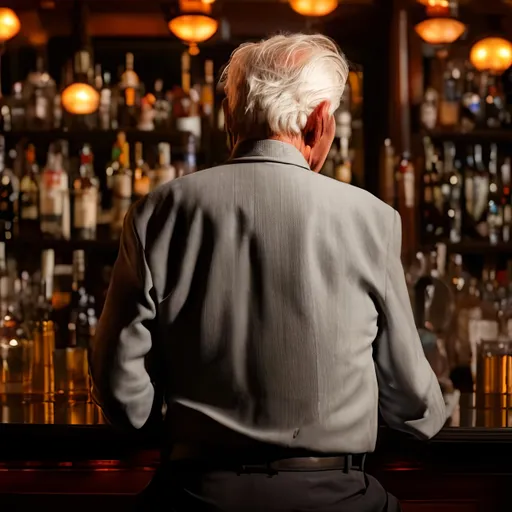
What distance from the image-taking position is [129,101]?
3.29 meters

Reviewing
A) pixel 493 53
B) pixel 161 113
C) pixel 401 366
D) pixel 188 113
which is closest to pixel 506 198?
pixel 493 53

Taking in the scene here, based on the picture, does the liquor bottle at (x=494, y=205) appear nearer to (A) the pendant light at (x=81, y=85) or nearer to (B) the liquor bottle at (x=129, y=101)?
(B) the liquor bottle at (x=129, y=101)

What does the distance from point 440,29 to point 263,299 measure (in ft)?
6.27

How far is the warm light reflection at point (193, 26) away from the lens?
281 cm

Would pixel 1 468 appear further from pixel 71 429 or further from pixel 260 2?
pixel 260 2

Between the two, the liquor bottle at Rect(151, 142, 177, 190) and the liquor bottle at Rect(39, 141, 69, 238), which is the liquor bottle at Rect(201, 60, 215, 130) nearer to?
the liquor bottle at Rect(151, 142, 177, 190)

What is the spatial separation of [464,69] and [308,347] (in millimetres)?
2463

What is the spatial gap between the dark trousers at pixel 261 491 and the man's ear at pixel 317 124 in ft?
1.51

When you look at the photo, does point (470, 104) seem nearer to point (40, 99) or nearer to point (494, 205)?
point (494, 205)

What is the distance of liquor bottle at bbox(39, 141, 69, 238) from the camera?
316 cm

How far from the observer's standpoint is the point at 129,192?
324cm

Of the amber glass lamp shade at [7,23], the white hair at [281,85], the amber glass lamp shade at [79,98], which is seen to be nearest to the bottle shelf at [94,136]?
the amber glass lamp shade at [79,98]

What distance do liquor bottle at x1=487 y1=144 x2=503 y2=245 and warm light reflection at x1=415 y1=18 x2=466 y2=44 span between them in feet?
2.27

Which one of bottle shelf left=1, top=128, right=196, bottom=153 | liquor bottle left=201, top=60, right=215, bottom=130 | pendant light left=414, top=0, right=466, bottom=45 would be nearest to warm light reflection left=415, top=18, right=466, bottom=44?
pendant light left=414, top=0, right=466, bottom=45
